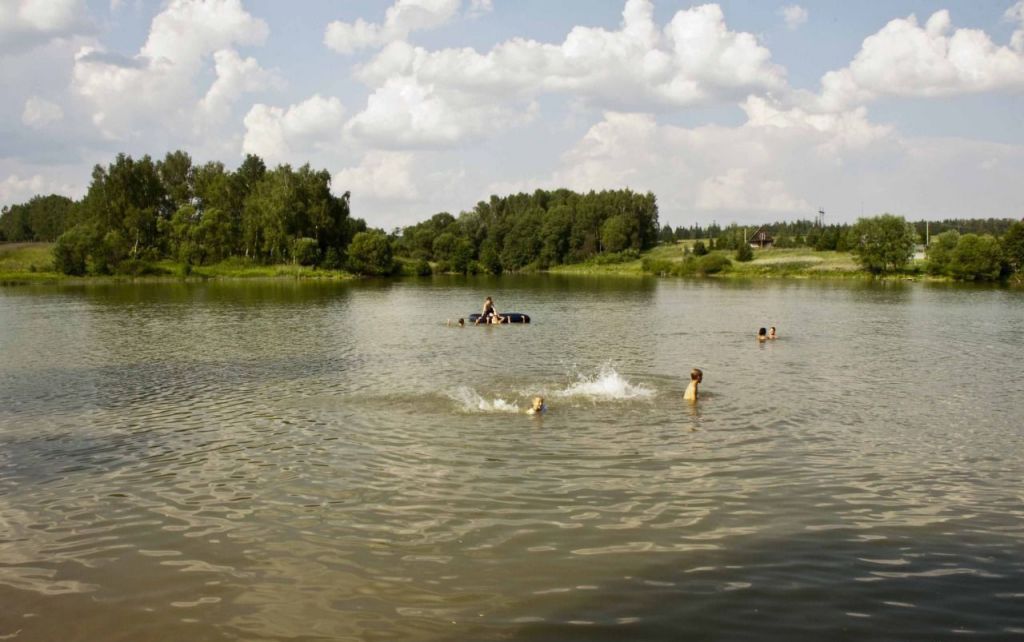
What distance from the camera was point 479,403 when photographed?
24000 mm

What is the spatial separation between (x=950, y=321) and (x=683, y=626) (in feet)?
179

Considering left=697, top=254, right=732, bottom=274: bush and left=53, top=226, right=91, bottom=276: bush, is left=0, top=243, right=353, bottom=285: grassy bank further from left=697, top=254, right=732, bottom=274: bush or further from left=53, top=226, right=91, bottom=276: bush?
left=697, top=254, right=732, bottom=274: bush

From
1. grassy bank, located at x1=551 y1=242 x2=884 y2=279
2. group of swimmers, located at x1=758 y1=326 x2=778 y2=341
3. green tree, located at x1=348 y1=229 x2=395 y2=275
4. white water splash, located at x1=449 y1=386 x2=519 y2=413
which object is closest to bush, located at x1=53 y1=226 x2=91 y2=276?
green tree, located at x1=348 y1=229 x2=395 y2=275

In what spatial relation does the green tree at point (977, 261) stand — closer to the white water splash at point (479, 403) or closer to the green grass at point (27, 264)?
the white water splash at point (479, 403)

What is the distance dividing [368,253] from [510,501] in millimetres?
147572

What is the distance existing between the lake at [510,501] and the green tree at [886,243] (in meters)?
117

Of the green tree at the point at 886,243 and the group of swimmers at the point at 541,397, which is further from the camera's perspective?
the green tree at the point at 886,243

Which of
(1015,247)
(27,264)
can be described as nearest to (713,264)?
(1015,247)

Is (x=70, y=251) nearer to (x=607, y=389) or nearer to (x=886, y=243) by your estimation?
(x=607, y=389)

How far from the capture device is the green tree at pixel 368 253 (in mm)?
155875

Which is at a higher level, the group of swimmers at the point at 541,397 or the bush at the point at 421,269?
the bush at the point at 421,269

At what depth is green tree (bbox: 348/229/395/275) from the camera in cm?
15588

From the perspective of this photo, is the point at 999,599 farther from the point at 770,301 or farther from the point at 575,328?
the point at 770,301

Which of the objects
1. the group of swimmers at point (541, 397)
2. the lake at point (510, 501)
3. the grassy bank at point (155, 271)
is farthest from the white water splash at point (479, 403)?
the grassy bank at point (155, 271)
